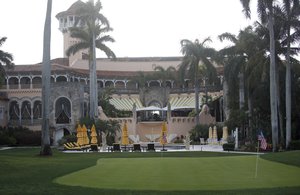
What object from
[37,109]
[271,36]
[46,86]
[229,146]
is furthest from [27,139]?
[271,36]

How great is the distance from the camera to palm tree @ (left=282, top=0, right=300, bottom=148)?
39.1 meters

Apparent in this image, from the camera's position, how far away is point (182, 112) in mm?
76312

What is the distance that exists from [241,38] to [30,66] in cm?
3647

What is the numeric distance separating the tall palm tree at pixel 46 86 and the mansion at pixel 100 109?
25509 mm

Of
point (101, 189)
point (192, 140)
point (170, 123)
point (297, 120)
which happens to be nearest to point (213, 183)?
point (101, 189)

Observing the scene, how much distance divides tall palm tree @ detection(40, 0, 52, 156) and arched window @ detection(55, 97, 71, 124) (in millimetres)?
33540

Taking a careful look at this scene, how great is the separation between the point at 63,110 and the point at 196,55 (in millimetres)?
20323

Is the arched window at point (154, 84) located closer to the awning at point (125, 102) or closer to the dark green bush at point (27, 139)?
the awning at point (125, 102)

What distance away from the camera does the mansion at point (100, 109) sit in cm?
6544

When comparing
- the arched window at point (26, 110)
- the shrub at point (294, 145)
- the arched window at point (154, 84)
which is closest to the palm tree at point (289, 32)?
the shrub at point (294, 145)

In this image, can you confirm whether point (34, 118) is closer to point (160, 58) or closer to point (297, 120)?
point (160, 58)

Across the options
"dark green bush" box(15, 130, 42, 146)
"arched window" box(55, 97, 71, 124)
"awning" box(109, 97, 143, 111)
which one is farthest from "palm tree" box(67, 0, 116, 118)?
"awning" box(109, 97, 143, 111)

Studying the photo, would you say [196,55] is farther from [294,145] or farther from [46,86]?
[46,86]

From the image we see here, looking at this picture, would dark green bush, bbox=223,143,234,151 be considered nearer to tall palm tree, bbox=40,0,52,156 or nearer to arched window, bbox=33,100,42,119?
tall palm tree, bbox=40,0,52,156
